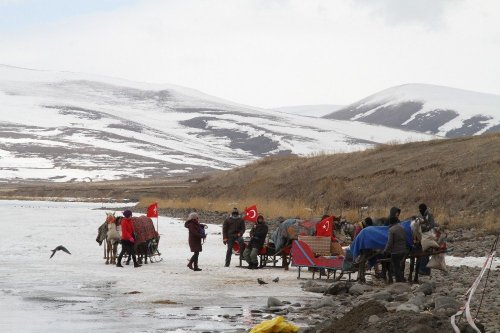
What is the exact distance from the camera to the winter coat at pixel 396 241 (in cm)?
1897

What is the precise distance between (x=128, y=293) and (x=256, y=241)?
20.7 feet

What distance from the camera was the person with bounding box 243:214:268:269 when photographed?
2362 cm

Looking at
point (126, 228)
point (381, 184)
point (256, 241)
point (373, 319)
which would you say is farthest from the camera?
point (381, 184)

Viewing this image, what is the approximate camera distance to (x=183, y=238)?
38.7 m

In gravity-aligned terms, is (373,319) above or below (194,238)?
below

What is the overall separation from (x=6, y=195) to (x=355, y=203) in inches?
2866

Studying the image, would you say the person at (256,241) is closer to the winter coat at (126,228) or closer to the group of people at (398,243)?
the winter coat at (126,228)

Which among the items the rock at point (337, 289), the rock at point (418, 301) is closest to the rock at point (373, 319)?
the rock at point (418, 301)

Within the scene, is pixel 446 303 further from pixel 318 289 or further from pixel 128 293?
pixel 128 293

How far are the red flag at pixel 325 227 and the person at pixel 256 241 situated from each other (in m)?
1.66

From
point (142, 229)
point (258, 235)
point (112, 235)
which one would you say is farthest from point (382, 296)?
point (112, 235)

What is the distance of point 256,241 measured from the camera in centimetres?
2394

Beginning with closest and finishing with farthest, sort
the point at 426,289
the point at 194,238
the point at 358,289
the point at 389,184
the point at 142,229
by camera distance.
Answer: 1. the point at 426,289
2. the point at 358,289
3. the point at 194,238
4. the point at 142,229
5. the point at 389,184

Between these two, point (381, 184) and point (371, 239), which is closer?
point (371, 239)
